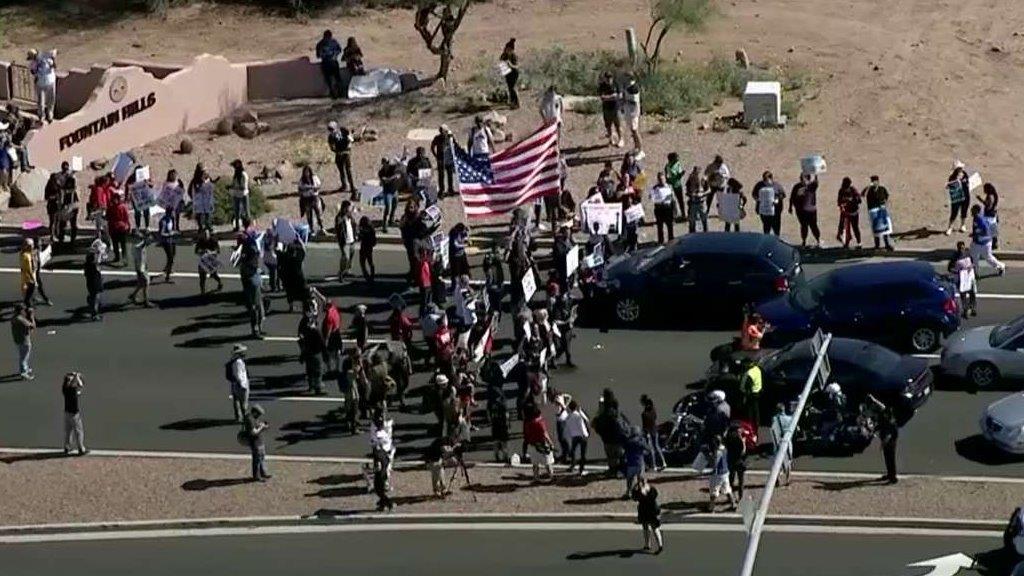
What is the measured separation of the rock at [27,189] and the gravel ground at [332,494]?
11494 mm

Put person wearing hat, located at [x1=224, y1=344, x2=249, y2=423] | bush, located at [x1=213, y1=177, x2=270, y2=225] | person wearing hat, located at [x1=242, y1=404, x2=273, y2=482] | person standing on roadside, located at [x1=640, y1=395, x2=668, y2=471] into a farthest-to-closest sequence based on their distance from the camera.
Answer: bush, located at [x1=213, y1=177, x2=270, y2=225], person wearing hat, located at [x1=224, y1=344, x2=249, y2=423], person wearing hat, located at [x1=242, y1=404, x2=273, y2=482], person standing on roadside, located at [x1=640, y1=395, x2=668, y2=471]

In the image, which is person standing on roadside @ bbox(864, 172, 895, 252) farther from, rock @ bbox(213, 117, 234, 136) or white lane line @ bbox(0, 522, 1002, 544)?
rock @ bbox(213, 117, 234, 136)

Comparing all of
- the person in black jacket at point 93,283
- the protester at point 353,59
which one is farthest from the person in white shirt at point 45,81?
the person in black jacket at point 93,283

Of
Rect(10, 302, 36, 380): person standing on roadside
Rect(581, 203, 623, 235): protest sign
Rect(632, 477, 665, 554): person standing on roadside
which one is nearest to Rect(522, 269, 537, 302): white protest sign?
Rect(581, 203, 623, 235): protest sign

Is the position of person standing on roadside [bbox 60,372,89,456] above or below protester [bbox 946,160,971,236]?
below

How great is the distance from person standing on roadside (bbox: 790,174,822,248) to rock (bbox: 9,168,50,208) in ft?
45.7

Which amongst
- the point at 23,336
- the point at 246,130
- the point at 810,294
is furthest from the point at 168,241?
the point at 810,294

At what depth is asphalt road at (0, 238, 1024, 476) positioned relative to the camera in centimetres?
3244

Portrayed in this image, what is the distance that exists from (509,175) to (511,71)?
32.7 ft

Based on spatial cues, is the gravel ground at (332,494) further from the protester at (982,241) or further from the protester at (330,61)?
the protester at (330,61)

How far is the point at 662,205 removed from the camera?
3950cm

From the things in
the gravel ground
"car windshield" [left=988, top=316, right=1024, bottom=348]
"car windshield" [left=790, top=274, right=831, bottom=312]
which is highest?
"car windshield" [left=790, top=274, right=831, bottom=312]

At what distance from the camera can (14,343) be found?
3662 cm

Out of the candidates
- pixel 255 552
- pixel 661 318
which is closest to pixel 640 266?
pixel 661 318
